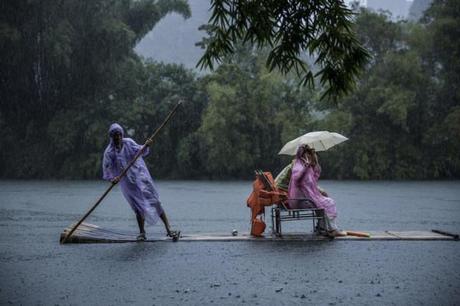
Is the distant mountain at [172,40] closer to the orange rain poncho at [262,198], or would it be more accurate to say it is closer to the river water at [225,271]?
the orange rain poncho at [262,198]

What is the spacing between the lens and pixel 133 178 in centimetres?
1021

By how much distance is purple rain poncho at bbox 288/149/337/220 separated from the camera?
33.5 feet

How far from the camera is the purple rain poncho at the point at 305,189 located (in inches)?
402

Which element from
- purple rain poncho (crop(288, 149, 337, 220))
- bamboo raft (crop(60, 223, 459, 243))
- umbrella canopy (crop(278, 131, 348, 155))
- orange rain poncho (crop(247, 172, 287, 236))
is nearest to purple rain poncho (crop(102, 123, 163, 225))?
bamboo raft (crop(60, 223, 459, 243))

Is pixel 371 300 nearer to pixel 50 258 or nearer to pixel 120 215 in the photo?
pixel 50 258

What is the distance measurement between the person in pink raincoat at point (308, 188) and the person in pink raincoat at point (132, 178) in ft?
6.93

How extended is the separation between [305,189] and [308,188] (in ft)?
0.18

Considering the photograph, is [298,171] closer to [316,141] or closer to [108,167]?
[316,141]

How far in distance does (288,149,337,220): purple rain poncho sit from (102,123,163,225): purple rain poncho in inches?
85.0

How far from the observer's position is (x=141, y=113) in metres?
39.7

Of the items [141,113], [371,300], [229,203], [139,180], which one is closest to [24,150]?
[141,113]

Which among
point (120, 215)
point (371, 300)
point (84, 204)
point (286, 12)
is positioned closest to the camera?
point (286, 12)

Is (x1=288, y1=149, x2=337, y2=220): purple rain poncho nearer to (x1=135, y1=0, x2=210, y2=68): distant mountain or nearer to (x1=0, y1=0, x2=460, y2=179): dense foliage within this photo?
(x1=0, y1=0, x2=460, y2=179): dense foliage

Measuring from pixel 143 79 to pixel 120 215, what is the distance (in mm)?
27236
